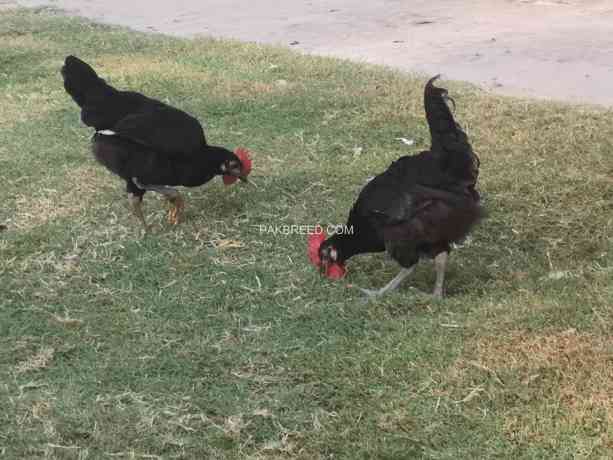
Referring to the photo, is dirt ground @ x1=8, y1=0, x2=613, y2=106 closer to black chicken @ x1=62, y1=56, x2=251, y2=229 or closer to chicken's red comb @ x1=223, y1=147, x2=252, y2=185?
chicken's red comb @ x1=223, y1=147, x2=252, y2=185

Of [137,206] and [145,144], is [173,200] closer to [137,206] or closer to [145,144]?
[137,206]

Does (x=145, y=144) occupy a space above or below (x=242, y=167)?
above

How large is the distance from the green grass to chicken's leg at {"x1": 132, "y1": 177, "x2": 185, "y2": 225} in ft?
0.29

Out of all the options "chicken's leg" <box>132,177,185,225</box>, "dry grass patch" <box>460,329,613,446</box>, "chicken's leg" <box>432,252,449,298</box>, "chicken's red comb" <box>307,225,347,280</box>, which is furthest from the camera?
"chicken's leg" <box>132,177,185,225</box>

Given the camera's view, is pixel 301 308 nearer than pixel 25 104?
Yes

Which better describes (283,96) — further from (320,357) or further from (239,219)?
(320,357)

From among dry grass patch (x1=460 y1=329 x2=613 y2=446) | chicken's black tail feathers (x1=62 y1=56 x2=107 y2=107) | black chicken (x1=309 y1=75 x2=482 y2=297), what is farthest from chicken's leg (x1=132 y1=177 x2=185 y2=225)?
dry grass patch (x1=460 y1=329 x2=613 y2=446)

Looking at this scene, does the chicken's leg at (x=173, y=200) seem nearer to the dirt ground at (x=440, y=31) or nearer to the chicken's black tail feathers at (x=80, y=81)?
the chicken's black tail feathers at (x=80, y=81)

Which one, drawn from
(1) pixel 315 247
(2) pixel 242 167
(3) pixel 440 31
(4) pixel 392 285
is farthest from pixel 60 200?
(3) pixel 440 31

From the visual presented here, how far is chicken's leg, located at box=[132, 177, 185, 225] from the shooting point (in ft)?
16.5

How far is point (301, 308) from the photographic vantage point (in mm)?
4082

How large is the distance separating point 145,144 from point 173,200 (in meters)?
0.49

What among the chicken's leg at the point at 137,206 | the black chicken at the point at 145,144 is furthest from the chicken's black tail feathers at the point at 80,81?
the chicken's leg at the point at 137,206

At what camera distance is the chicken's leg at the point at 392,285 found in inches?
163
